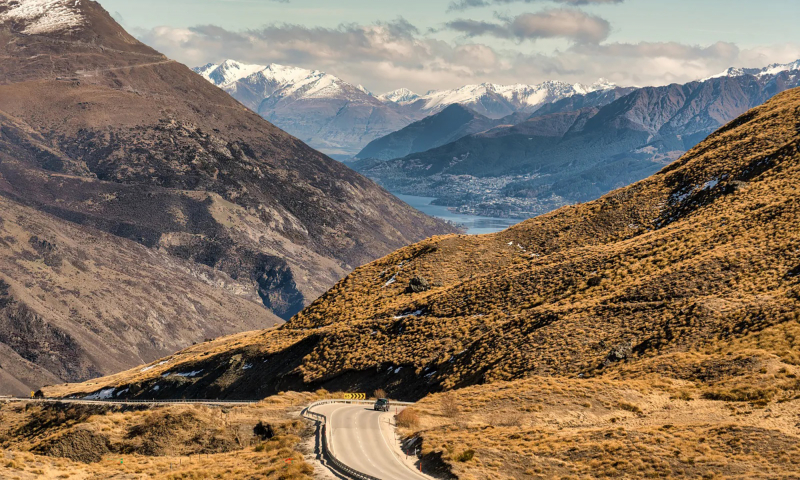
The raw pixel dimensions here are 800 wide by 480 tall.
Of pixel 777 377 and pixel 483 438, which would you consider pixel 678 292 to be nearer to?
pixel 777 377

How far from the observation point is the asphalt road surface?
43.1m

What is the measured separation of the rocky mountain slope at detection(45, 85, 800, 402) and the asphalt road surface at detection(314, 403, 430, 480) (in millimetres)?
9923

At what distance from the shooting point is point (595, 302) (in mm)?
71250

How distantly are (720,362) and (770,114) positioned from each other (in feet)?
234

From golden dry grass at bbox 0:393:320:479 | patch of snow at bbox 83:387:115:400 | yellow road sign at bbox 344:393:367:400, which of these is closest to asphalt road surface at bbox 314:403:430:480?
golden dry grass at bbox 0:393:320:479

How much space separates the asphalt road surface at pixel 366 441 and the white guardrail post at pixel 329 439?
0.37 m

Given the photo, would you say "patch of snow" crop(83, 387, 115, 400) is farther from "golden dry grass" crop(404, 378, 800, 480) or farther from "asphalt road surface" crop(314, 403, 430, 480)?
"golden dry grass" crop(404, 378, 800, 480)

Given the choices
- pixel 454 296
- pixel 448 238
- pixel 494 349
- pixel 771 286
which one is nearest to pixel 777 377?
pixel 771 286

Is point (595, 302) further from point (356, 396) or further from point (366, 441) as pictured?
point (366, 441)

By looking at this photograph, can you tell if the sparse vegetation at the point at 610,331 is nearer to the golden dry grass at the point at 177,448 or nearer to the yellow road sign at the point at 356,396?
the yellow road sign at the point at 356,396

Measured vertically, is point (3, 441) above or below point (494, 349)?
below

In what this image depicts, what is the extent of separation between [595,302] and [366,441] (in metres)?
30.8

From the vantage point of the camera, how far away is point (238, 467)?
150 feet

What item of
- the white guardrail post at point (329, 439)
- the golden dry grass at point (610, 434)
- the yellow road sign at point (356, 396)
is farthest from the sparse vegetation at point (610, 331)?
the white guardrail post at point (329, 439)
